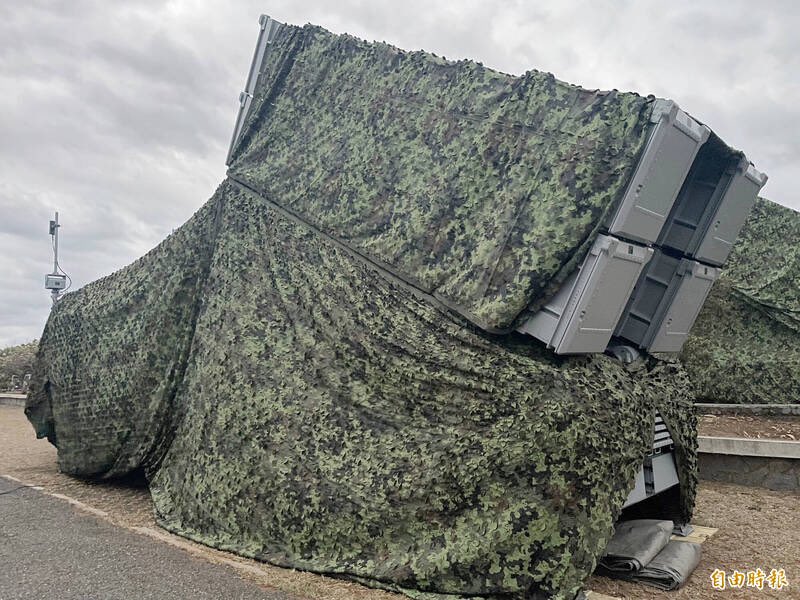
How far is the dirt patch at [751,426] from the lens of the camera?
7320mm

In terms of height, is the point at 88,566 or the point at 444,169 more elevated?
the point at 444,169

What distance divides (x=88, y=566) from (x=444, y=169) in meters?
3.09

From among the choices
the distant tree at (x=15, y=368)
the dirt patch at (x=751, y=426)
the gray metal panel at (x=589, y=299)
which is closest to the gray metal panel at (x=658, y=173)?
the gray metal panel at (x=589, y=299)

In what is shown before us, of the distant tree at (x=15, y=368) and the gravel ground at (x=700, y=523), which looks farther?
the distant tree at (x=15, y=368)

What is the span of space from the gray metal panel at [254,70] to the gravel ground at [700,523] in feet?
9.57

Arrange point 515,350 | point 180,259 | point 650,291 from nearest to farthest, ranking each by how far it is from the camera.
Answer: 1. point 515,350
2. point 650,291
3. point 180,259

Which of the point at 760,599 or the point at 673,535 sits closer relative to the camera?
the point at 760,599

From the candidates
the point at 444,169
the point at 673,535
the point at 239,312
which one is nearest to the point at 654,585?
the point at 673,535

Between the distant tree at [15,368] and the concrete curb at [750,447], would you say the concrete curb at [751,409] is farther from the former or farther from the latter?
the distant tree at [15,368]

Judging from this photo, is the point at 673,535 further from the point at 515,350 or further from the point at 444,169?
the point at 444,169

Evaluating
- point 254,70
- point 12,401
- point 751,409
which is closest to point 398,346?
point 254,70

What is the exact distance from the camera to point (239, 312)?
4.82 m

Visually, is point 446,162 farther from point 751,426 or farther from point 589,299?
point 751,426

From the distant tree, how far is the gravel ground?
27.6 feet
